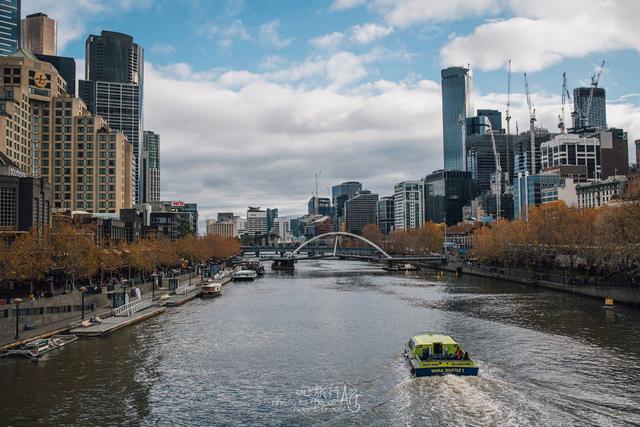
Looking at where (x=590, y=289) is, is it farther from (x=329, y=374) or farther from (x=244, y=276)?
(x=244, y=276)

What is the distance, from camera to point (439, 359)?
1517 inches

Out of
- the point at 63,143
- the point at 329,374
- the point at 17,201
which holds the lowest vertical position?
the point at 329,374

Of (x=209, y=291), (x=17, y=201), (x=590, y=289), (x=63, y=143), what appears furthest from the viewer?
(x=63, y=143)

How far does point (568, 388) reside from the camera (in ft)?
116

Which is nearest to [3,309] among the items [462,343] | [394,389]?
[394,389]

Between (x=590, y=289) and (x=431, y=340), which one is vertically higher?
(x=431, y=340)

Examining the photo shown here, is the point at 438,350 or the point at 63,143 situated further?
the point at 63,143

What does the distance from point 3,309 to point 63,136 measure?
340ft

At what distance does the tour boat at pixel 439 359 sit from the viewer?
37469 millimetres

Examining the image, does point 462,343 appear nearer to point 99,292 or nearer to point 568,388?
point 568,388

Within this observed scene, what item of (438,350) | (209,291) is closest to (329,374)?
(438,350)

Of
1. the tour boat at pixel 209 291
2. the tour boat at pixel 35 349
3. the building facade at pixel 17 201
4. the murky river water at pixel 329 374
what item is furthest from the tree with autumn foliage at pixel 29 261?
the tour boat at pixel 209 291

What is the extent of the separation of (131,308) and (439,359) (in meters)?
38.9

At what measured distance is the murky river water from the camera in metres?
31.2
